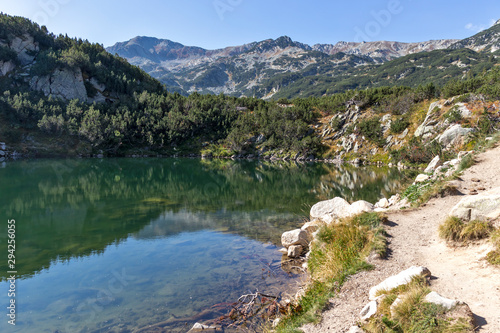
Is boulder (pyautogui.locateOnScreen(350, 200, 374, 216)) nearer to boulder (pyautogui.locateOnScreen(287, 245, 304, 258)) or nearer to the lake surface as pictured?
boulder (pyautogui.locateOnScreen(287, 245, 304, 258))

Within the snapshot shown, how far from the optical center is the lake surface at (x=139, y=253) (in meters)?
8.99

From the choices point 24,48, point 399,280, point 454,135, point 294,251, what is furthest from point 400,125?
point 24,48

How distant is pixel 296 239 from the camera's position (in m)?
13.8

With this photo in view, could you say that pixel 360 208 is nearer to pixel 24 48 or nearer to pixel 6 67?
pixel 6 67

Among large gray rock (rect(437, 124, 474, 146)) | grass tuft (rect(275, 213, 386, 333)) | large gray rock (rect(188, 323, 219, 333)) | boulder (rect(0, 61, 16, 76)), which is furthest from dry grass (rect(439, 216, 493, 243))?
boulder (rect(0, 61, 16, 76))

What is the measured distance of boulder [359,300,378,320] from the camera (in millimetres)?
5816

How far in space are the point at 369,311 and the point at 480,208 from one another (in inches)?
243

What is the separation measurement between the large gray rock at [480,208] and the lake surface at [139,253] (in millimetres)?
6462

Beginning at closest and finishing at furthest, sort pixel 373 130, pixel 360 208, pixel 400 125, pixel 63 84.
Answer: pixel 360 208
pixel 400 125
pixel 373 130
pixel 63 84

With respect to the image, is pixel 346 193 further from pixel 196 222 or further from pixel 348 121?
pixel 348 121

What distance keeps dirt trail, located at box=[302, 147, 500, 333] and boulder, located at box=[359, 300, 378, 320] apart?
24 cm

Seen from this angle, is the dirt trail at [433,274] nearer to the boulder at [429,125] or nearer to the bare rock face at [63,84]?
the boulder at [429,125]

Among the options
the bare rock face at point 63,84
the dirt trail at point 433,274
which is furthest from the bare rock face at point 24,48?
the dirt trail at point 433,274

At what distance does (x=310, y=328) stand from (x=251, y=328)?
2.46 meters
